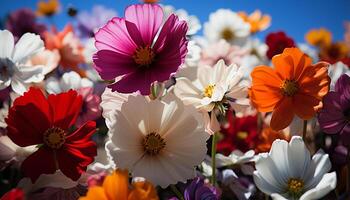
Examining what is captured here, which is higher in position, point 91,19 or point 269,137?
point 91,19

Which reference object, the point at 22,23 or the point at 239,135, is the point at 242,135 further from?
the point at 22,23

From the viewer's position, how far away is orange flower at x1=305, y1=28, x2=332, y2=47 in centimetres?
165

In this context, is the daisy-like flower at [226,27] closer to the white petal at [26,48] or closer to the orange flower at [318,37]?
the white petal at [26,48]

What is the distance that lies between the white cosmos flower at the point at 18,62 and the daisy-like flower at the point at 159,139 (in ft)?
0.53

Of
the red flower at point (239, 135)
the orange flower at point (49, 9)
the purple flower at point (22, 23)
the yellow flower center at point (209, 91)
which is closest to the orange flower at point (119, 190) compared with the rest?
the yellow flower center at point (209, 91)

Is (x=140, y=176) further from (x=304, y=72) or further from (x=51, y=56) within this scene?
(x=51, y=56)

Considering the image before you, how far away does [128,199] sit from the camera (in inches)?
15.3

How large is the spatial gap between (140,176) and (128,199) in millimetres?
56

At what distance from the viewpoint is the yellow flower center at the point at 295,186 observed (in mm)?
466

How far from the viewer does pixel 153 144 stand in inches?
18.5

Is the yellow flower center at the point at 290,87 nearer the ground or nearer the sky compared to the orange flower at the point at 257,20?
nearer the ground

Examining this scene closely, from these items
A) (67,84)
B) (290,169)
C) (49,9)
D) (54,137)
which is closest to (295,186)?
(290,169)

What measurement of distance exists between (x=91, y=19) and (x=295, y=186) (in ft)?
2.22

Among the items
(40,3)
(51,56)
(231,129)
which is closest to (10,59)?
(51,56)
